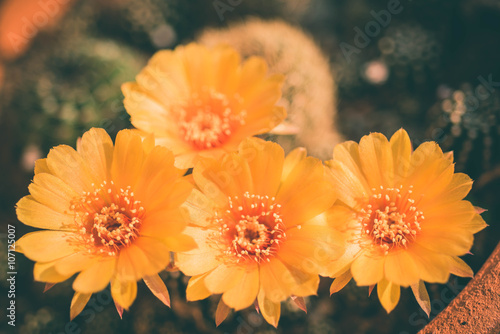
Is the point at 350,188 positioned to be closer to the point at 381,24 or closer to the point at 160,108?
the point at 160,108

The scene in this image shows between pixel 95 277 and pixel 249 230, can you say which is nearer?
pixel 95 277

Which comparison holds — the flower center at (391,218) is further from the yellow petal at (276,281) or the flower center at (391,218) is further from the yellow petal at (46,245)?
the yellow petal at (46,245)

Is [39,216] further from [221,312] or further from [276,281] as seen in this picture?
[276,281]

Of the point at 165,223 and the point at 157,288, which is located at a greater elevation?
the point at 165,223

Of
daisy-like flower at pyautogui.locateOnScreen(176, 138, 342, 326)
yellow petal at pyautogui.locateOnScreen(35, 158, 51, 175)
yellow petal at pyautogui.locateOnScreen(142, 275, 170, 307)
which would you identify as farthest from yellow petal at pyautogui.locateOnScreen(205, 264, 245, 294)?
yellow petal at pyautogui.locateOnScreen(35, 158, 51, 175)

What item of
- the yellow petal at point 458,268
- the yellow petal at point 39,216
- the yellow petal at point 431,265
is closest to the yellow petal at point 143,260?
the yellow petal at point 39,216

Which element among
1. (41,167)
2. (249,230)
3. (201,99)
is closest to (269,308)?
(249,230)
